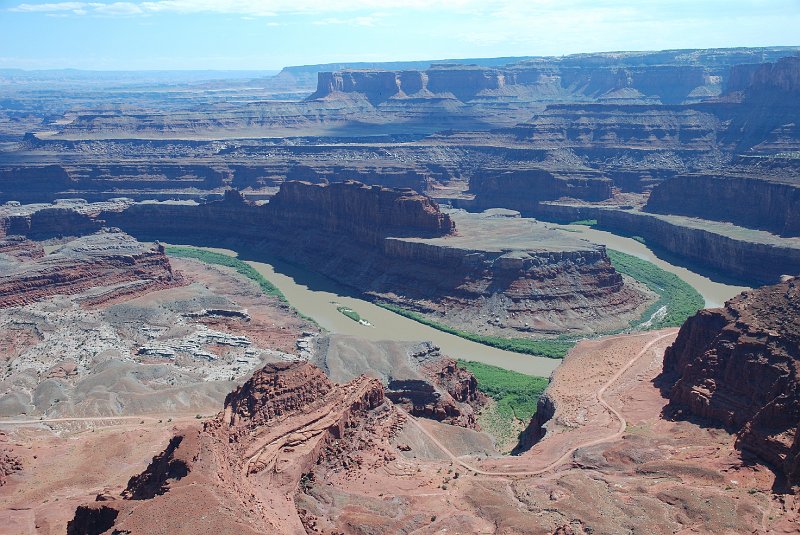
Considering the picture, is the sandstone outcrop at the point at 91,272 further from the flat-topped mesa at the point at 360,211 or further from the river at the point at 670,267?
the river at the point at 670,267

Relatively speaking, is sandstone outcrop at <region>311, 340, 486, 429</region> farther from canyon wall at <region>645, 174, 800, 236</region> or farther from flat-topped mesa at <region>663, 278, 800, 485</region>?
canyon wall at <region>645, 174, 800, 236</region>

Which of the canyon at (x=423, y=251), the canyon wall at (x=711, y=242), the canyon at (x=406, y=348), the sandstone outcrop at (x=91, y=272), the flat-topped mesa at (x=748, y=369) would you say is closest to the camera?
the canyon at (x=406, y=348)

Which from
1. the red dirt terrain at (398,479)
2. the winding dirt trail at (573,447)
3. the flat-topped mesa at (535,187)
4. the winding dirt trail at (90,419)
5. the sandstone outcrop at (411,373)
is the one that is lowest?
the flat-topped mesa at (535,187)

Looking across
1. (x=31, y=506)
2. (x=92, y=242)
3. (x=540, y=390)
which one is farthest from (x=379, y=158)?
(x=31, y=506)

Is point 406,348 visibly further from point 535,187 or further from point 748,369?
point 535,187

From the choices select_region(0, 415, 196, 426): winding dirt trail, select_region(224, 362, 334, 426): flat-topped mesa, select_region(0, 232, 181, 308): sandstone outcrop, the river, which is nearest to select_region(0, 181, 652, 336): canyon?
the river

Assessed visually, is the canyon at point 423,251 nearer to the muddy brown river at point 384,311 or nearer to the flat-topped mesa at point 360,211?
the flat-topped mesa at point 360,211

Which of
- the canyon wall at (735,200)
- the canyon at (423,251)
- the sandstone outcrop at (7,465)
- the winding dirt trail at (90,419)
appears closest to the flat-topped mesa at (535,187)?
the canyon wall at (735,200)

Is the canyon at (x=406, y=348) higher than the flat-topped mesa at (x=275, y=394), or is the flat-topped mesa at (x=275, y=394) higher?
the flat-topped mesa at (x=275, y=394)

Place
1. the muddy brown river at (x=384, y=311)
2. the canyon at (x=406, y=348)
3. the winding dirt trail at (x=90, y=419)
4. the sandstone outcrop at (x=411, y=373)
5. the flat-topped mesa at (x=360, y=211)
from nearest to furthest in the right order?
the canyon at (x=406, y=348) < the winding dirt trail at (x=90, y=419) < the sandstone outcrop at (x=411, y=373) < the muddy brown river at (x=384, y=311) < the flat-topped mesa at (x=360, y=211)

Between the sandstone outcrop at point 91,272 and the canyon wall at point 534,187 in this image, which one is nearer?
the sandstone outcrop at point 91,272
